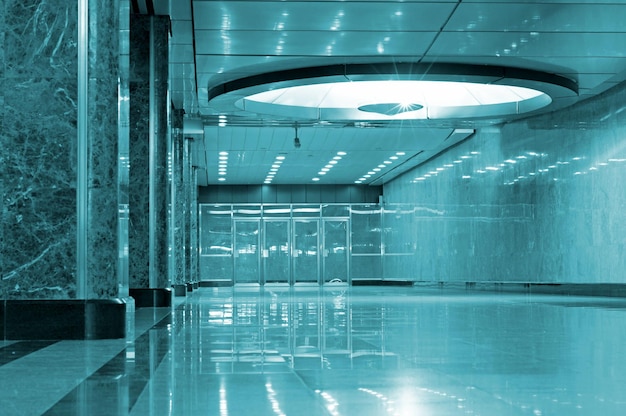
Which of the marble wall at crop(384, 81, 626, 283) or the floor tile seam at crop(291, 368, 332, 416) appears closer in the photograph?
the floor tile seam at crop(291, 368, 332, 416)

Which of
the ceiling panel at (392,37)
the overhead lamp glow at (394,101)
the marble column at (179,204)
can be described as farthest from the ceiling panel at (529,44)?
the marble column at (179,204)

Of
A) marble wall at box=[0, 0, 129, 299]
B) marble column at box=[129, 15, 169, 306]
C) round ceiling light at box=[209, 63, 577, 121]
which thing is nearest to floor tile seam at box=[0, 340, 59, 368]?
marble wall at box=[0, 0, 129, 299]

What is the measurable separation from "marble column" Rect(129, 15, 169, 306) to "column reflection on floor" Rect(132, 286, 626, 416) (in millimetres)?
7402

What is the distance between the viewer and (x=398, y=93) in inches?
1235

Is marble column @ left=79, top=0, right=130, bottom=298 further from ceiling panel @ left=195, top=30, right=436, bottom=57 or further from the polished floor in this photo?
ceiling panel @ left=195, top=30, right=436, bottom=57

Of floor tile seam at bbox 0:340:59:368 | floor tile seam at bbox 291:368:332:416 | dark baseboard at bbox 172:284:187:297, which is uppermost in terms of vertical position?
dark baseboard at bbox 172:284:187:297

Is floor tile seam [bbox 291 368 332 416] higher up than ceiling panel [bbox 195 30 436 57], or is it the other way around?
ceiling panel [bbox 195 30 436 57]

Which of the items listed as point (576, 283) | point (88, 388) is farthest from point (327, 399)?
point (576, 283)

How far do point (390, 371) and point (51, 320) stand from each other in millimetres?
5010

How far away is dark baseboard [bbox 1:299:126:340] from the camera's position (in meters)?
10.5

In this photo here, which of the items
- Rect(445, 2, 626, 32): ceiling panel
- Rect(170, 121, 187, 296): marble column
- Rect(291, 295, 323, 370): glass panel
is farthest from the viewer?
Rect(170, 121, 187, 296): marble column

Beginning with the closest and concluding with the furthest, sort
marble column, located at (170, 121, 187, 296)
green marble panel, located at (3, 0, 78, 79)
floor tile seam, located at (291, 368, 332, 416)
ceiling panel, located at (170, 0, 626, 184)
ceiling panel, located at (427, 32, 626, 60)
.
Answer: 1. floor tile seam, located at (291, 368, 332, 416)
2. green marble panel, located at (3, 0, 78, 79)
3. ceiling panel, located at (170, 0, 626, 184)
4. ceiling panel, located at (427, 32, 626, 60)
5. marble column, located at (170, 121, 187, 296)

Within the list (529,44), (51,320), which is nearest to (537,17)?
(529,44)

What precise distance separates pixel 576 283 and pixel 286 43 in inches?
553
